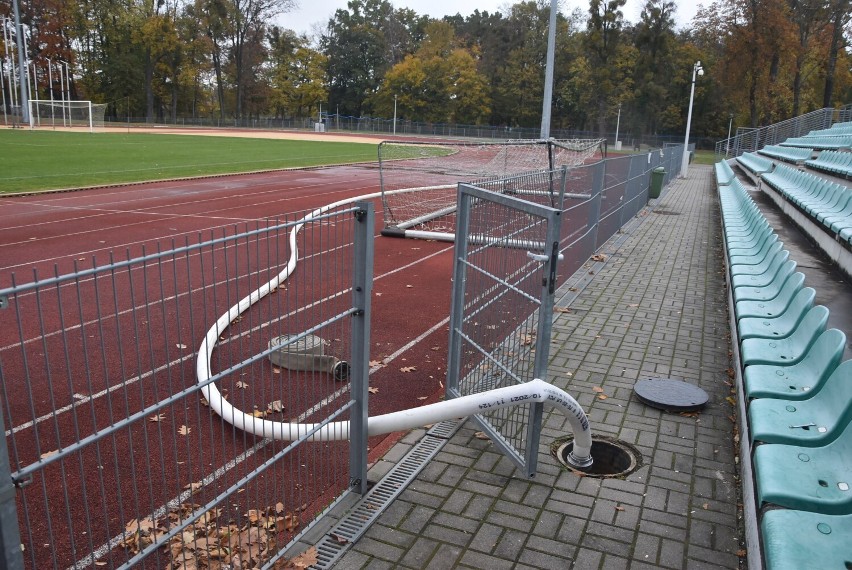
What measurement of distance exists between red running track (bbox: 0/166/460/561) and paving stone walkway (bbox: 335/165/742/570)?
86cm

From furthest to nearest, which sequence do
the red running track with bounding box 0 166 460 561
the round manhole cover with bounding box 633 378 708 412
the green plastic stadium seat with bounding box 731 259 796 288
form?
the red running track with bounding box 0 166 460 561 < the green plastic stadium seat with bounding box 731 259 796 288 < the round manhole cover with bounding box 633 378 708 412

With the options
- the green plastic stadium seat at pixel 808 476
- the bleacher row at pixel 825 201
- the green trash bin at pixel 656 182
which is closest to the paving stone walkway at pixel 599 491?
the green plastic stadium seat at pixel 808 476

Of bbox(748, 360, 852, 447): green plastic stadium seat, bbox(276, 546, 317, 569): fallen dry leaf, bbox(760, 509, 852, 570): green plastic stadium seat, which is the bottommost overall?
bbox(276, 546, 317, 569): fallen dry leaf

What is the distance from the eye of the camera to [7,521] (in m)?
2.14

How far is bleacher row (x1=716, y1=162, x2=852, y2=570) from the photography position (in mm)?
2463

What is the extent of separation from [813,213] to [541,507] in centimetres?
639

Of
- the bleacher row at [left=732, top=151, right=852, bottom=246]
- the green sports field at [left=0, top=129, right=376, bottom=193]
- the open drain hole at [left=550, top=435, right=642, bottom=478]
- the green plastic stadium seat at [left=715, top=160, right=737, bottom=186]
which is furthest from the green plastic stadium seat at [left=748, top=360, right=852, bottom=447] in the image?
the green sports field at [left=0, top=129, right=376, bottom=193]

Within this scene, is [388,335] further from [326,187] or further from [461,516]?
[326,187]

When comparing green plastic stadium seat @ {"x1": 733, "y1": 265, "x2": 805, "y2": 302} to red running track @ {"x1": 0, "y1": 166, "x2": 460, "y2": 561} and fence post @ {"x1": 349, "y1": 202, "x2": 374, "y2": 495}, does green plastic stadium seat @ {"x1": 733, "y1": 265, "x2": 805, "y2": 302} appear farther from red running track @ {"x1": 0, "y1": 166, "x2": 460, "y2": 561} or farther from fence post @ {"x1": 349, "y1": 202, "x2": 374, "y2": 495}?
fence post @ {"x1": 349, "y1": 202, "x2": 374, "y2": 495}

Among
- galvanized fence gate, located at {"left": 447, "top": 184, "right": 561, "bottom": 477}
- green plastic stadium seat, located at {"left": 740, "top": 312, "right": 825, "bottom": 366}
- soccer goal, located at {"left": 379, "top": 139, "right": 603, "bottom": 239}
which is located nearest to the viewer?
green plastic stadium seat, located at {"left": 740, "top": 312, "right": 825, "bottom": 366}

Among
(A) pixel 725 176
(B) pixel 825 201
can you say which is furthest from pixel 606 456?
(A) pixel 725 176

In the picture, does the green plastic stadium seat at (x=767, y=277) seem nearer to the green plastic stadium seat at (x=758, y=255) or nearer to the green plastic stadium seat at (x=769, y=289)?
the green plastic stadium seat at (x=769, y=289)

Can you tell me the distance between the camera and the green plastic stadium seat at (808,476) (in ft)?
8.80

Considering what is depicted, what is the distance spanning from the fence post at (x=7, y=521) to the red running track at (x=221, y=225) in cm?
11
